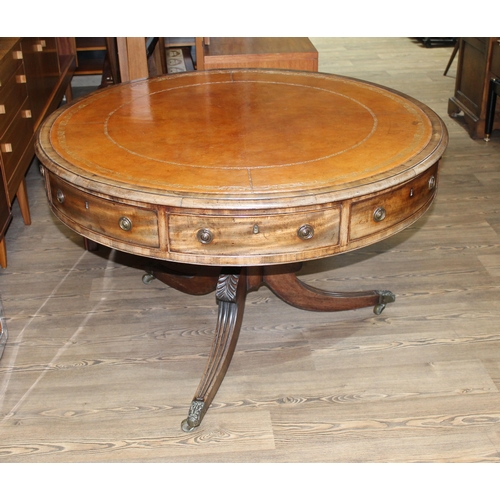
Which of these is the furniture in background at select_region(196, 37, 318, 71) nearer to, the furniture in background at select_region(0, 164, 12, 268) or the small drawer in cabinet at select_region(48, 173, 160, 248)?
the furniture in background at select_region(0, 164, 12, 268)

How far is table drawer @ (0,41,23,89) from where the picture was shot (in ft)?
10.5

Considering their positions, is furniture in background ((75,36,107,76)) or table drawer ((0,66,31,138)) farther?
furniture in background ((75,36,107,76))

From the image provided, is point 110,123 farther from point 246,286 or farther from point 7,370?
point 7,370

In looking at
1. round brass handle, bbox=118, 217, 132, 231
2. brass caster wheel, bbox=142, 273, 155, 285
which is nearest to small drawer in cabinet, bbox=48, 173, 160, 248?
round brass handle, bbox=118, 217, 132, 231

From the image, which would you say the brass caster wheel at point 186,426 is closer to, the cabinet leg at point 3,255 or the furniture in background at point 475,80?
the cabinet leg at point 3,255

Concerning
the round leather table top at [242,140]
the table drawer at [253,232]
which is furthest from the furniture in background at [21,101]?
the table drawer at [253,232]

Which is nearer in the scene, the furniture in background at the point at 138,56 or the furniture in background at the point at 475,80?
the furniture in background at the point at 138,56

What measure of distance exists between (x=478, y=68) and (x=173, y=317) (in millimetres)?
2883

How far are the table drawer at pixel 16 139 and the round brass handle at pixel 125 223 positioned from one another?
144 cm

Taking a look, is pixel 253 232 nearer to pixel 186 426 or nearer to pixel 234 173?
pixel 234 173

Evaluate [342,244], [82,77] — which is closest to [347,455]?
[342,244]

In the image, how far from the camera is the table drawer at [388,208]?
1901 millimetres

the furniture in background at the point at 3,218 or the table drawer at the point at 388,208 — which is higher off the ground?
the table drawer at the point at 388,208

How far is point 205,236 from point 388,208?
51cm
